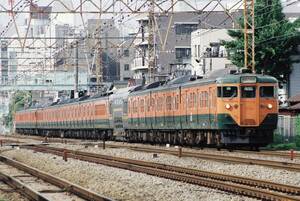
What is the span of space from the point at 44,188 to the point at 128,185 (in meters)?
2.22

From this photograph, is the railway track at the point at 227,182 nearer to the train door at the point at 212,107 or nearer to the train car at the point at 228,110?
the train door at the point at 212,107

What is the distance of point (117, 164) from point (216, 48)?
4328 cm

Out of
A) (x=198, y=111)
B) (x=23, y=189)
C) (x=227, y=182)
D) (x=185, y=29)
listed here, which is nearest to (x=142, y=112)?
(x=198, y=111)

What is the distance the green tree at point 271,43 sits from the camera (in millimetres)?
47594

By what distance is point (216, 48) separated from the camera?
6562cm

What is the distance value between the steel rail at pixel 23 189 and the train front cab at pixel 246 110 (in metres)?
9.17

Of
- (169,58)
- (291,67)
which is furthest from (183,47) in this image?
(291,67)

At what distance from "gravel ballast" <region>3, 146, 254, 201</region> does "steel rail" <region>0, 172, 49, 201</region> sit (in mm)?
1402

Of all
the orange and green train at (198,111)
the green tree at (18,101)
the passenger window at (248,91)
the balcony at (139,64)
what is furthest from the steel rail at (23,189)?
the green tree at (18,101)

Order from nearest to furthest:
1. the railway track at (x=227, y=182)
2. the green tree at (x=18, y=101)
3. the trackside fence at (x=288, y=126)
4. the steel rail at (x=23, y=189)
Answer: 1. the railway track at (x=227, y=182)
2. the steel rail at (x=23, y=189)
3. the trackside fence at (x=288, y=126)
4. the green tree at (x=18, y=101)

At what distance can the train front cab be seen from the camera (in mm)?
27141

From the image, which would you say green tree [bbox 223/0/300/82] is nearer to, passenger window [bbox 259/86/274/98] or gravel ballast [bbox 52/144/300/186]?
Answer: passenger window [bbox 259/86/274/98]

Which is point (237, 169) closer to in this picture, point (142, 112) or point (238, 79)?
point (238, 79)

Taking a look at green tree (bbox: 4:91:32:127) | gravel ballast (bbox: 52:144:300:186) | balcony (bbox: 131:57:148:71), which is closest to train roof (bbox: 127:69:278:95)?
gravel ballast (bbox: 52:144:300:186)
